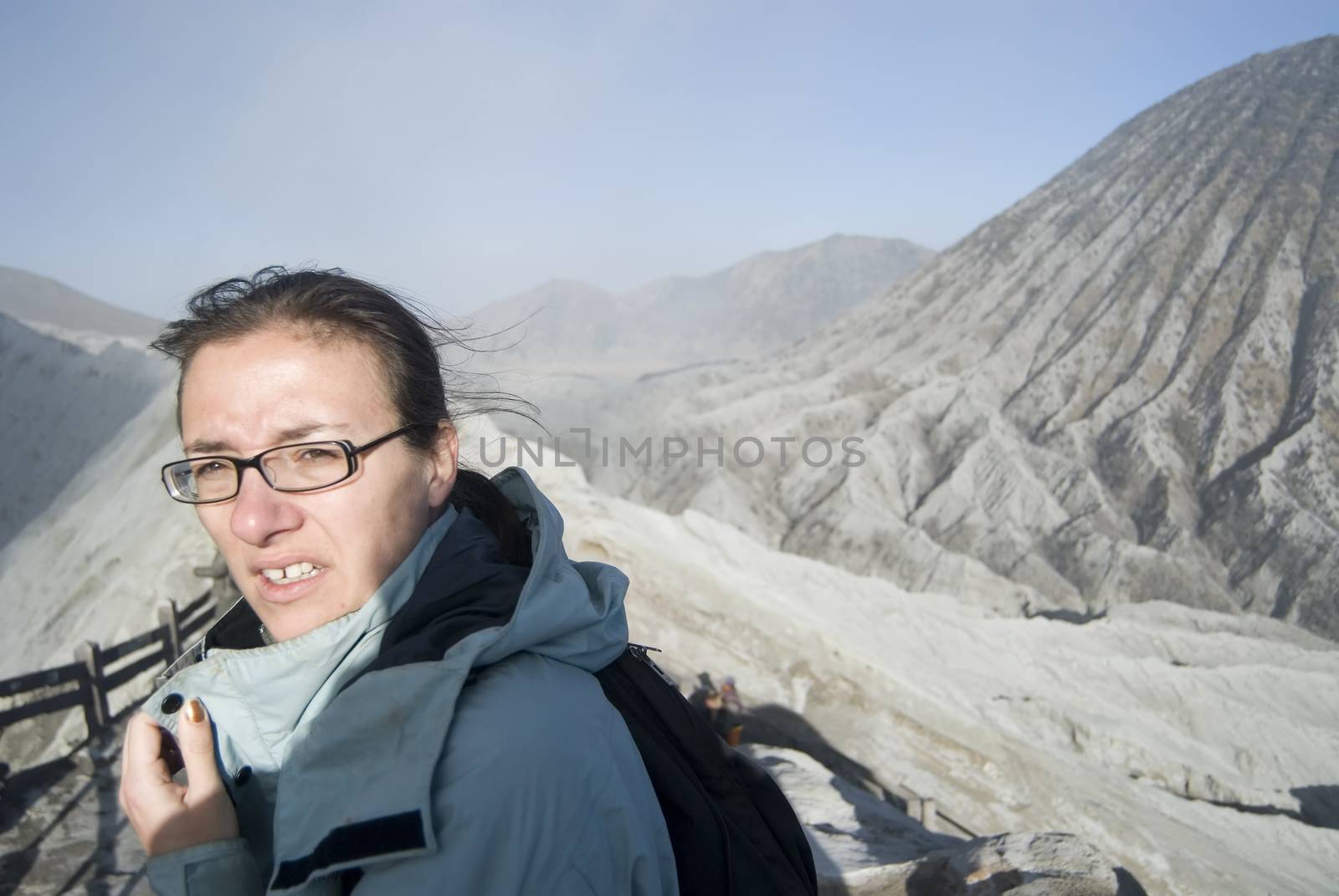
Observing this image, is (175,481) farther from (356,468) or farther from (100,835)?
(100,835)

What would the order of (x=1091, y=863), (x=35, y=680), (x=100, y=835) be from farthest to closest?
(x=35, y=680)
(x=100, y=835)
(x=1091, y=863)

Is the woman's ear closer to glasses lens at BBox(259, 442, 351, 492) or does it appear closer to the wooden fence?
glasses lens at BBox(259, 442, 351, 492)

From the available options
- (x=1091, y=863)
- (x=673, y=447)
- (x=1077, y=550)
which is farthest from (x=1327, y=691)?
(x=673, y=447)

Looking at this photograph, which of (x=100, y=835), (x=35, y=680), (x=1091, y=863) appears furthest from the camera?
(x=35, y=680)

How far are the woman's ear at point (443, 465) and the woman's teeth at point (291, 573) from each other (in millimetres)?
197

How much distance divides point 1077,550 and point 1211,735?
6.77 metres

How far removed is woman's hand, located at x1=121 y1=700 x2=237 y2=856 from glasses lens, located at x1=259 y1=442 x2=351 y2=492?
1.04ft

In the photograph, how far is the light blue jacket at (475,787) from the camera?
0.74 metres

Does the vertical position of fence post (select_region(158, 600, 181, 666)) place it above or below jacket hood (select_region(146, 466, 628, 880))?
below

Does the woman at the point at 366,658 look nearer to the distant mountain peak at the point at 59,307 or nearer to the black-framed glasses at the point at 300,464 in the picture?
the black-framed glasses at the point at 300,464

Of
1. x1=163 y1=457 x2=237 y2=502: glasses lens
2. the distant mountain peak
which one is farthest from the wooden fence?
the distant mountain peak

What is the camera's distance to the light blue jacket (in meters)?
0.74

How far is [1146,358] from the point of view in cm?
1950

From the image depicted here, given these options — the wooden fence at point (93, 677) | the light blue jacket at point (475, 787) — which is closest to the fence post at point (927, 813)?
the wooden fence at point (93, 677)
